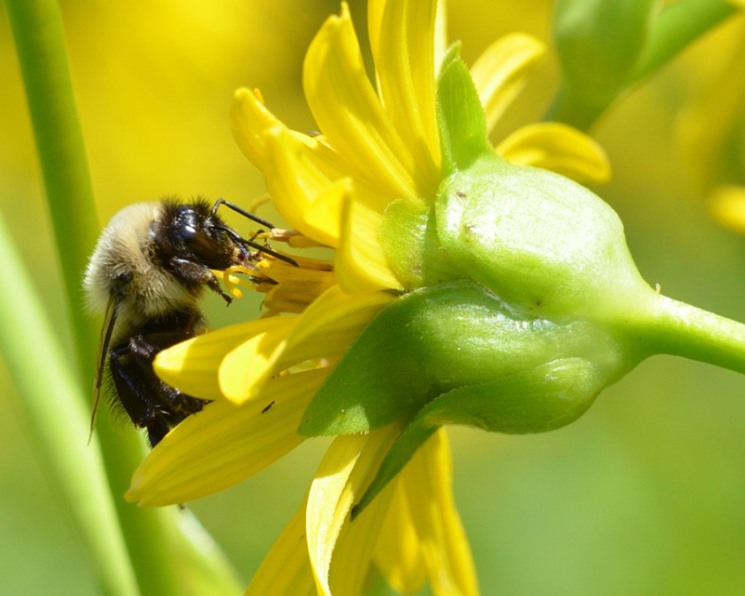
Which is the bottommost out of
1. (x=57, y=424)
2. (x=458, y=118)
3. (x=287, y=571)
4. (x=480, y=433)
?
(x=480, y=433)

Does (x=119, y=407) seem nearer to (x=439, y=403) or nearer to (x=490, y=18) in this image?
(x=439, y=403)

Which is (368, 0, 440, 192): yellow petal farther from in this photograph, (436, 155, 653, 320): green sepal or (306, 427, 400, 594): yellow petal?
(306, 427, 400, 594): yellow petal

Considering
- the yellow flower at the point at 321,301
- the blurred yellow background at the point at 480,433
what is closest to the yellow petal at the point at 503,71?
the yellow flower at the point at 321,301

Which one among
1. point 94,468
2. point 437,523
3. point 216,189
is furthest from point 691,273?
point 94,468

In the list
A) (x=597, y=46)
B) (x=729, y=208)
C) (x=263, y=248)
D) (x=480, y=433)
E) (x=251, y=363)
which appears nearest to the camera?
(x=251, y=363)

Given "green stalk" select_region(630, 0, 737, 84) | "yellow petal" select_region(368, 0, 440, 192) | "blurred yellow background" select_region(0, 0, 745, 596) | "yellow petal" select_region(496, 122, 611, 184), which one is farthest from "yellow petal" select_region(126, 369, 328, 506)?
"blurred yellow background" select_region(0, 0, 745, 596)

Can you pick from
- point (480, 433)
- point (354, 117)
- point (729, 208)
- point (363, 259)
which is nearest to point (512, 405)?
point (363, 259)

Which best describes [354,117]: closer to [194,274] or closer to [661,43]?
[194,274]
